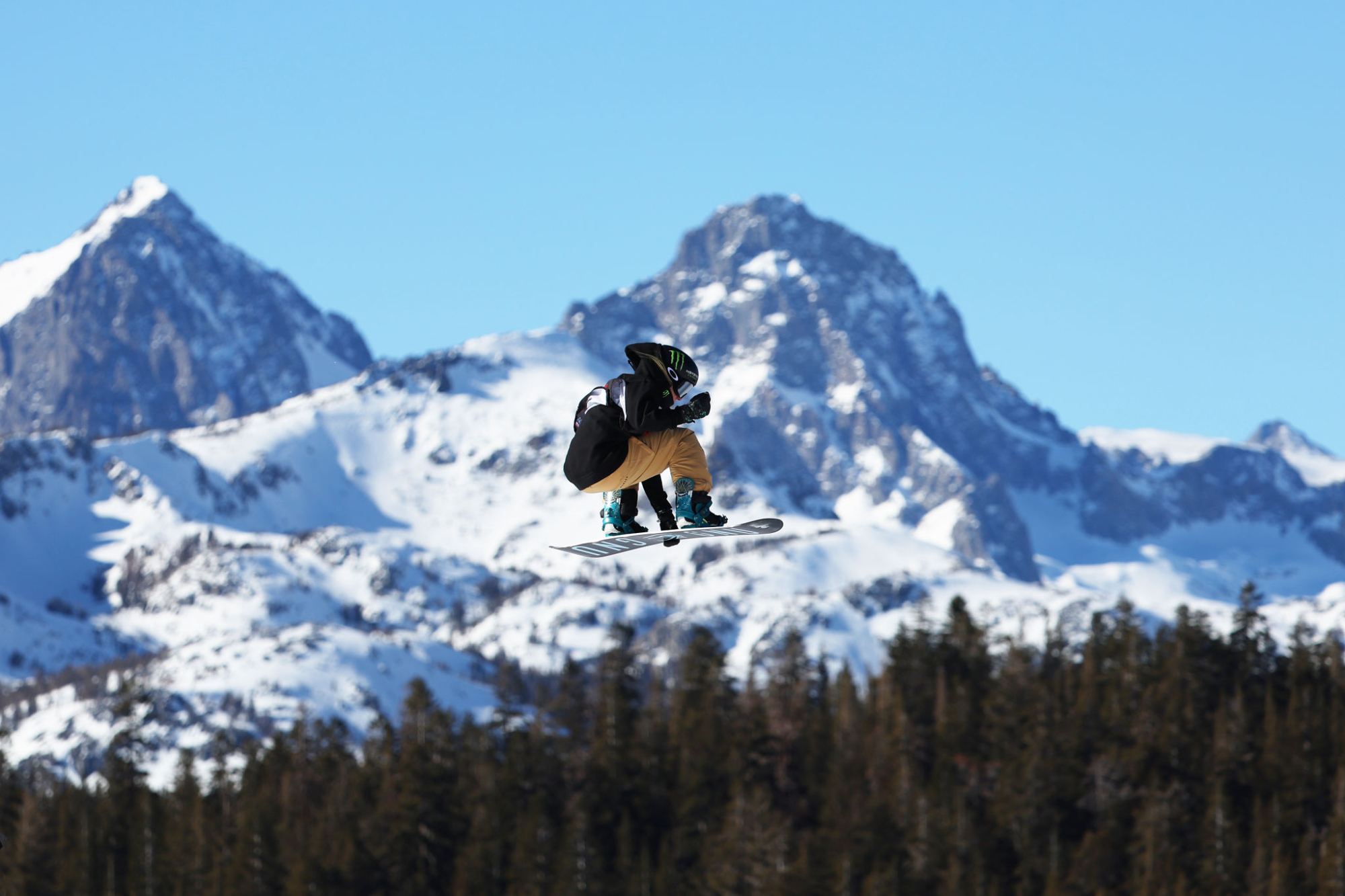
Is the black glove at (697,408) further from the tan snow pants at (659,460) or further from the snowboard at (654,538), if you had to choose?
the snowboard at (654,538)

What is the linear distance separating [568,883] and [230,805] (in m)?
35.1

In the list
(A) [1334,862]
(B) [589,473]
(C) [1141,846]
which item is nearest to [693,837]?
(C) [1141,846]

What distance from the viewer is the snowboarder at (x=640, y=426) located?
29766mm

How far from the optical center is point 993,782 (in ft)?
514

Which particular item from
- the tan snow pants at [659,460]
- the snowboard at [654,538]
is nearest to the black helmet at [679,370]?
the tan snow pants at [659,460]

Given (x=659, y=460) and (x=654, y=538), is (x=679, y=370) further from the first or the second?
(x=654, y=538)

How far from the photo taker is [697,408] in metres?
29.8

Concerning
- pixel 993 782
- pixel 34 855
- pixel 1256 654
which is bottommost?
pixel 34 855

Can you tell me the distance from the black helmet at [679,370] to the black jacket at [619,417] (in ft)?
0.31

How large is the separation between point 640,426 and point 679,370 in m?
1.12

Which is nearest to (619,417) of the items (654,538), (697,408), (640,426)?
(640,426)

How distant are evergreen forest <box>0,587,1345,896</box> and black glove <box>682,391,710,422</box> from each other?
10435 cm

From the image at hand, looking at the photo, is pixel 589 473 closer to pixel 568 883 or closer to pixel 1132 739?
pixel 568 883

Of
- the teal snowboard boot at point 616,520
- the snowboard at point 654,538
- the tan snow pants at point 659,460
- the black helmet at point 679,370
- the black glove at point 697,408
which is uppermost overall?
the black helmet at point 679,370
